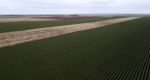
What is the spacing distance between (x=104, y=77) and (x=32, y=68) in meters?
4.65

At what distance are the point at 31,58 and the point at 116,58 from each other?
6375 millimetres

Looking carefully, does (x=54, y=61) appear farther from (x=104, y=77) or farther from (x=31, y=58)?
(x=104, y=77)

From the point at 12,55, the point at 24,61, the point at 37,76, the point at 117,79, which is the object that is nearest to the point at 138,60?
the point at 117,79

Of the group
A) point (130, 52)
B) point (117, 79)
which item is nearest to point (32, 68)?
point (117, 79)

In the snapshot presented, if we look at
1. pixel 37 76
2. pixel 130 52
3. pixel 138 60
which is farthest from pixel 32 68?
pixel 130 52

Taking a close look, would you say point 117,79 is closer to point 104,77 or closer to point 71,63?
point 104,77

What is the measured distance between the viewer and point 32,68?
1166 cm

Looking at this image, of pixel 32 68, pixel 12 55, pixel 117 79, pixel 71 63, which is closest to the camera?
pixel 117 79

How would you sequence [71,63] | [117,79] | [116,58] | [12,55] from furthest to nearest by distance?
1. [12,55]
2. [116,58]
3. [71,63]
4. [117,79]

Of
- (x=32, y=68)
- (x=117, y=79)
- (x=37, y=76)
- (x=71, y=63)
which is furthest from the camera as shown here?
(x=71, y=63)

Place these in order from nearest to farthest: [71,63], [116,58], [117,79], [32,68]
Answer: [117,79] → [32,68] → [71,63] → [116,58]

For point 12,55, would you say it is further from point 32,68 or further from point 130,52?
point 130,52

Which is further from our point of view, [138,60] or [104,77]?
[138,60]

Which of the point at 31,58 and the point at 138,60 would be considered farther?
the point at 31,58
